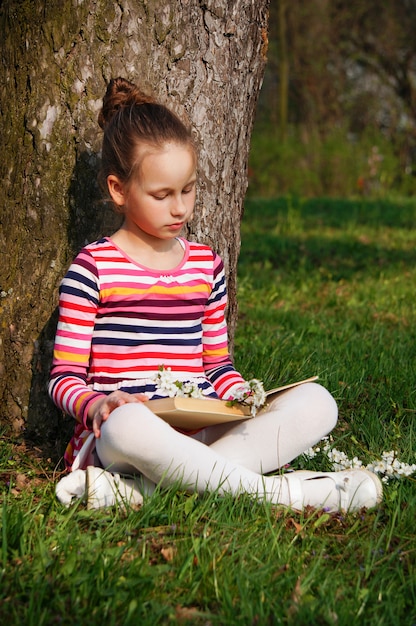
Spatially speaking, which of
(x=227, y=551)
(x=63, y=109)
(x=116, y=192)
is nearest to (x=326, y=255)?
(x=63, y=109)

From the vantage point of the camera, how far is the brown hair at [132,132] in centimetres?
264

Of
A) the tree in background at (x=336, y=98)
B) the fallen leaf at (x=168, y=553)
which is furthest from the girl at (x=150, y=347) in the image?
the tree in background at (x=336, y=98)

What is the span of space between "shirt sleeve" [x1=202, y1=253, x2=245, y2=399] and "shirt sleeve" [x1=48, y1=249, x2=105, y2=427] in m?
0.47

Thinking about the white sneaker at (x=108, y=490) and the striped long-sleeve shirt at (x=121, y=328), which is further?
the striped long-sleeve shirt at (x=121, y=328)

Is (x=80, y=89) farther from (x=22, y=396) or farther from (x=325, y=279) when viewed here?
(x=325, y=279)

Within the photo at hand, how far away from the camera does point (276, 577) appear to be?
2.08 metres

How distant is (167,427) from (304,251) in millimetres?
4842

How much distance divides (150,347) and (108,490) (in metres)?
0.52

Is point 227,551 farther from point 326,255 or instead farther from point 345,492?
point 326,255

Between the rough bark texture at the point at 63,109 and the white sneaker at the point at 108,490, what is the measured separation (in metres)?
0.68

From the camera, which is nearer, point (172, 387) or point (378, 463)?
point (172, 387)

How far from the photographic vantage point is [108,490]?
2422 millimetres

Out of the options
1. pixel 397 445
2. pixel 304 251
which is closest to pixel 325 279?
pixel 304 251

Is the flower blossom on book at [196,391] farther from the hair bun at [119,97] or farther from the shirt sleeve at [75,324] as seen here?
the hair bun at [119,97]
